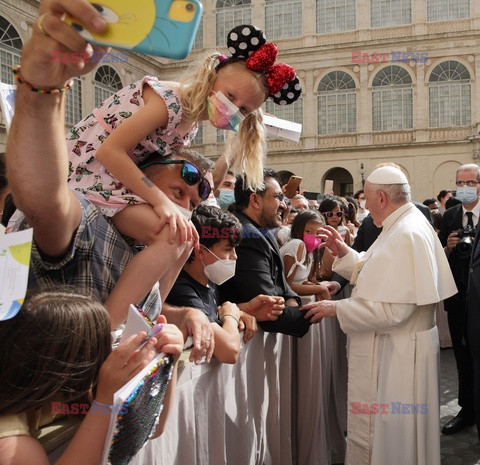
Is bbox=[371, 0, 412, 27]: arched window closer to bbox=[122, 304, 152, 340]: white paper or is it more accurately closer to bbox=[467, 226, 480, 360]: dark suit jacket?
bbox=[467, 226, 480, 360]: dark suit jacket

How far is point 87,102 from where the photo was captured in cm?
2236

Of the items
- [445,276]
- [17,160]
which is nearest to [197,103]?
[17,160]

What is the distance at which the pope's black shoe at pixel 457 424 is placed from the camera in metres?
4.23

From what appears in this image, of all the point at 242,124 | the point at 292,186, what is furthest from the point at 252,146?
the point at 292,186

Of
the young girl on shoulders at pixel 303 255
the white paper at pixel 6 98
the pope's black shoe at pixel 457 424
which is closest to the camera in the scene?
the white paper at pixel 6 98

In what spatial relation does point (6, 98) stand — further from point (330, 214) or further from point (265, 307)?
point (330, 214)

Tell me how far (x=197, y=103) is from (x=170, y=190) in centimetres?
37

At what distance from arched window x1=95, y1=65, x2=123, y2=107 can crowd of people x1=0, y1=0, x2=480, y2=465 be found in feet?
67.9

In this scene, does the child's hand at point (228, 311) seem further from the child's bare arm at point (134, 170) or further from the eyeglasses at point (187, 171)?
the child's bare arm at point (134, 170)

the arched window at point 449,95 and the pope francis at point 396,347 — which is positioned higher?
the arched window at point 449,95

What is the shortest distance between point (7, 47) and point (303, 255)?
18021 mm

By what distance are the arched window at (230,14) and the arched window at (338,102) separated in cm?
582

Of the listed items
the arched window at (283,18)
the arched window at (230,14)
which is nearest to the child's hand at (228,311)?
the arched window at (283,18)

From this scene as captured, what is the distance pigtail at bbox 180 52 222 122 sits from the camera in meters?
1.93
